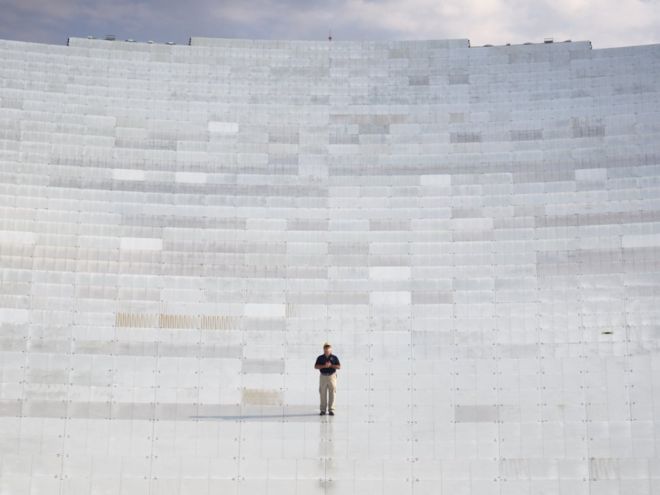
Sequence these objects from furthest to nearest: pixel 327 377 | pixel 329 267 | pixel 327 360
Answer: pixel 329 267, pixel 327 377, pixel 327 360

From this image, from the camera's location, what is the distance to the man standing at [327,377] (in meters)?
26.3

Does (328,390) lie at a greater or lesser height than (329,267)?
lesser

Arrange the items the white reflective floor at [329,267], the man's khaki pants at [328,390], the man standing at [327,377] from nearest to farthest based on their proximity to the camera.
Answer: the man standing at [327,377] → the man's khaki pants at [328,390] → the white reflective floor at [329,267]

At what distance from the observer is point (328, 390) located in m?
27.6

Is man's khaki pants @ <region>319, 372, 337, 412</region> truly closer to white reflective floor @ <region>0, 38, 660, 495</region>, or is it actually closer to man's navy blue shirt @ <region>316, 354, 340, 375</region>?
man's navy blue shirt @ <region>316, 354, 340, 375</region>

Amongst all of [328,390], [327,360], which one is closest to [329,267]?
[328,390]

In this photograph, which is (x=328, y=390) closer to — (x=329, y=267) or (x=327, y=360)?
(x=327, y=360)

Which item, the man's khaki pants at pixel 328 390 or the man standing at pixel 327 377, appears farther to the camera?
the man's khaki pants at pixel 328 390

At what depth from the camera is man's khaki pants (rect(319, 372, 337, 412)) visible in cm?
2709

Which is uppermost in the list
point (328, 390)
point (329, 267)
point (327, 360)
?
point (329, 267)

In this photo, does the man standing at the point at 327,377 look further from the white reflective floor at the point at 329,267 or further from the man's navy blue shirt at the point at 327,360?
the white reflective floor at the point at 329,267

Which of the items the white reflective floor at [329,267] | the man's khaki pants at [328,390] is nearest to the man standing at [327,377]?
the man's khaki pants at [328,390]

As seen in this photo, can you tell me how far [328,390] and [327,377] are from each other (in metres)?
0.80

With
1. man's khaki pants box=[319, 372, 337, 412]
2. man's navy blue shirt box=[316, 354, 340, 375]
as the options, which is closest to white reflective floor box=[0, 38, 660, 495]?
man's khaki pants box=[319, 372, 337, 412]
